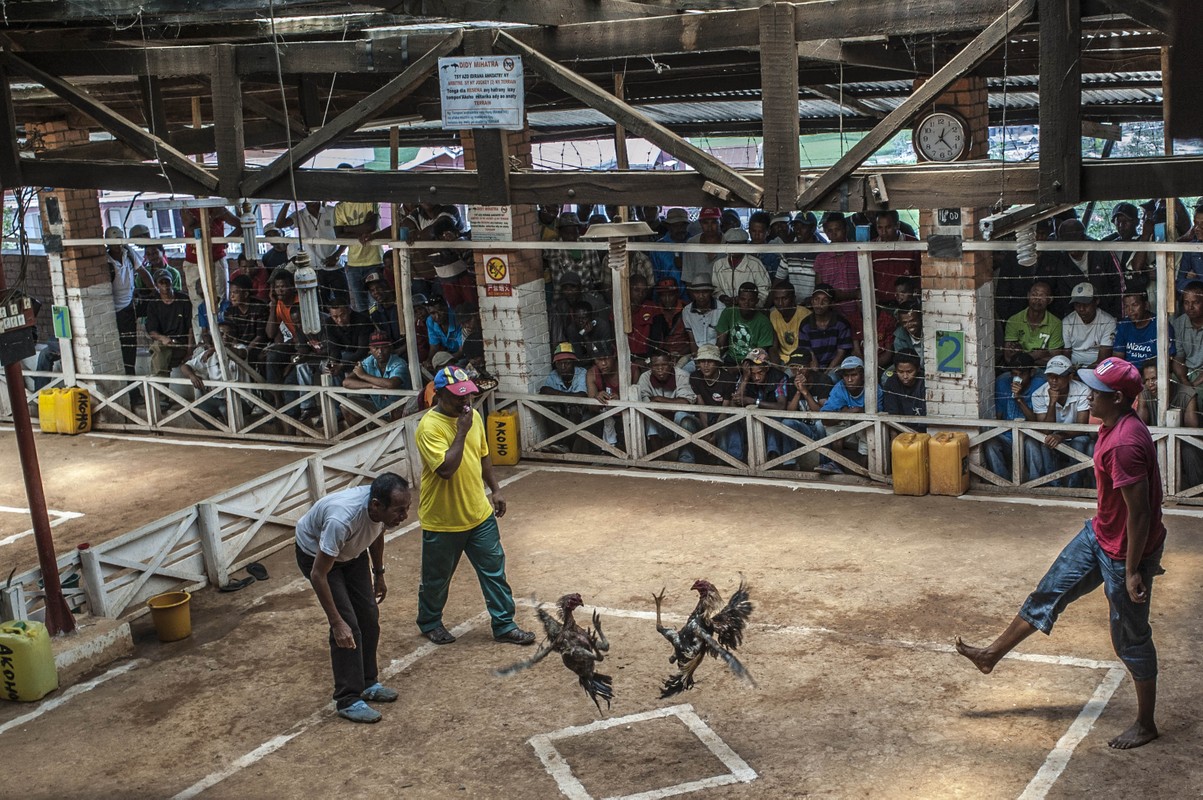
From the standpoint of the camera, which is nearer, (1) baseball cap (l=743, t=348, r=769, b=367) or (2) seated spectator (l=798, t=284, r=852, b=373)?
(2) seated spectator (l=798, t=284, r=852, b=373)

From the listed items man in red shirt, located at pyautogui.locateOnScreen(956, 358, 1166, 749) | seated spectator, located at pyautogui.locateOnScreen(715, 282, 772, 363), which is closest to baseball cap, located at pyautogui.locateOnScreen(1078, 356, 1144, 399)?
man in red shirt, located at pyautogui.locateOnScreen(956, 358, 1166, 749)

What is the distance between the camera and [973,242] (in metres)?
11.4

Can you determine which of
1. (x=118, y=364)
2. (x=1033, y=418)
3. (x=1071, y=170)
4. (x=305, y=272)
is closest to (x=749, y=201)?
(x=1071, y=170)

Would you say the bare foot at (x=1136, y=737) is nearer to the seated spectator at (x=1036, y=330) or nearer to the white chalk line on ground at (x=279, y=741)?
the white chalk line on ground at (x=279, y=741)

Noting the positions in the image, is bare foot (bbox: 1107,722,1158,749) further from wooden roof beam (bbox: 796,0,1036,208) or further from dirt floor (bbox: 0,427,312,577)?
dirt floor (bbox: 0,427,312,577)

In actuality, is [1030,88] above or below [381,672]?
above

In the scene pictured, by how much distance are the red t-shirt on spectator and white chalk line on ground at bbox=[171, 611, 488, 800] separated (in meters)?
4.48

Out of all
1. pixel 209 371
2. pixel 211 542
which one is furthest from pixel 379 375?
pixel 211 542

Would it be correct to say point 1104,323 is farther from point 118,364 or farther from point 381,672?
point 118,364

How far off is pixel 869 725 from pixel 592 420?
20.8 feet

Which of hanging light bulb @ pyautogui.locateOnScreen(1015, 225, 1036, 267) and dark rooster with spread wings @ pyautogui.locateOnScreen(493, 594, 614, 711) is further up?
hanging light bulb @ pyautogui.locateOnScreen(1015, 225, 1036, 267)

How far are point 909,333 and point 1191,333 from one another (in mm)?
2371

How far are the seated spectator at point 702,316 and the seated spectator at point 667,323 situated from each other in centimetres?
9

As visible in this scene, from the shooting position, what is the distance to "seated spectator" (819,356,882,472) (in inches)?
484
